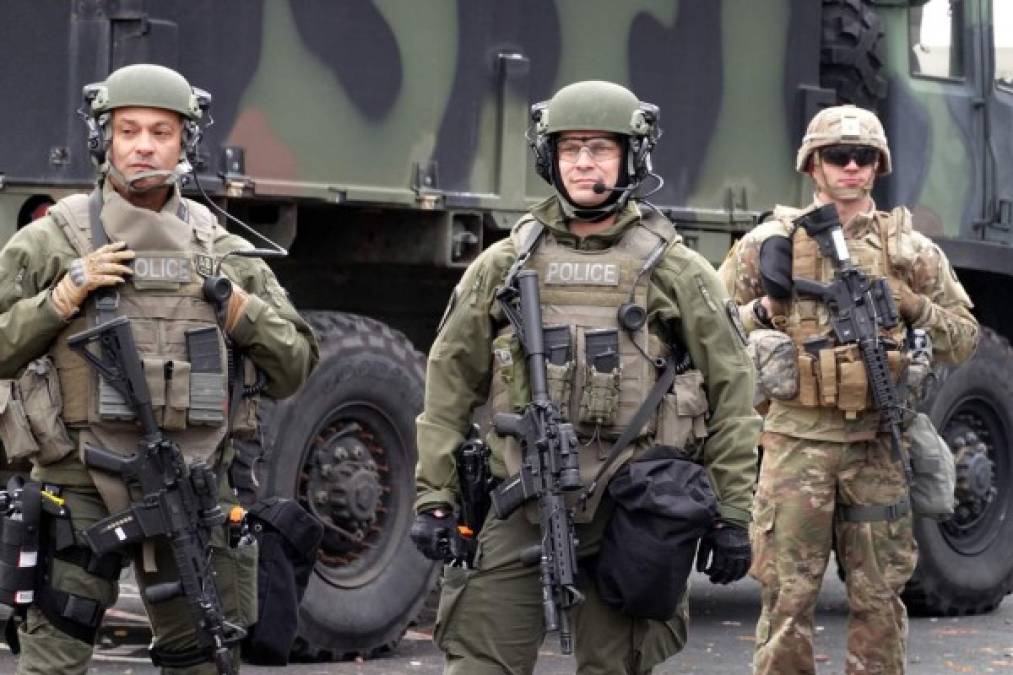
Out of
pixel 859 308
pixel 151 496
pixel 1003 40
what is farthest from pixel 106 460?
pixel 1003 40

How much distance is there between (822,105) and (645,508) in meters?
5.36

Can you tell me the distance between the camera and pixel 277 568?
23.2 ft

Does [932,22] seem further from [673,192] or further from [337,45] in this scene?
[337,45]

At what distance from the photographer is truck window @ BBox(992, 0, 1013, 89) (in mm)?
12078

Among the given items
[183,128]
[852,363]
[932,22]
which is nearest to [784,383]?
[852,363]

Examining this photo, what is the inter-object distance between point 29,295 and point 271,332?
0.60 metres

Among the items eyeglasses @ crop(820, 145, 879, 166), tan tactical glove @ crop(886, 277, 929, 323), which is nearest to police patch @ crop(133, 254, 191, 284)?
eyeglasses @ crop(820, 145, 879, 166)

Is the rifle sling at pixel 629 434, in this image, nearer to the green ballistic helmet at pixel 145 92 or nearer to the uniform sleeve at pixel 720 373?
the uniform sleeve at pixel 720 373

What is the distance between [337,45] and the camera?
9.42 meters

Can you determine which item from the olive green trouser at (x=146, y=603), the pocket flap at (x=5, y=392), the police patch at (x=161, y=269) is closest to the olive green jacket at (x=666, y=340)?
the olive green trouser at (x=146, y=603)

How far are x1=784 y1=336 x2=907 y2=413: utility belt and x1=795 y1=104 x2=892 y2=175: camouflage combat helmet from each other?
1.95 feet

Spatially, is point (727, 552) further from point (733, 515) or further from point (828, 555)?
point (828, 555)

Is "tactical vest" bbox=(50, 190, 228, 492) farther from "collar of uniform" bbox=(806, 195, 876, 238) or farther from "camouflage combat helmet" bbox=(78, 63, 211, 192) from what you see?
Result: "collar of uniform" bbox=(806, 195, 876, 238)

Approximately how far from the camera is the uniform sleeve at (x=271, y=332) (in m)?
6.68
